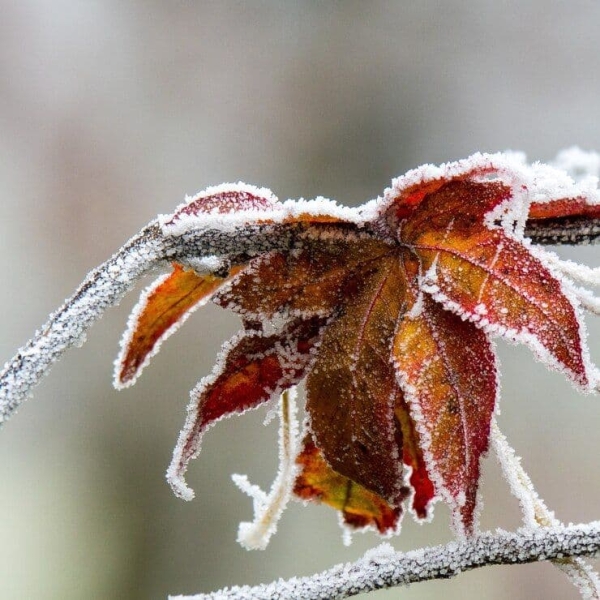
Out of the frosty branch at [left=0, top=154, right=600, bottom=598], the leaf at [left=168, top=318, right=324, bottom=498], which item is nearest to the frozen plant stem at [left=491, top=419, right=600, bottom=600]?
the frosty branch at [left=0, top=154, right=600, bottom=598]

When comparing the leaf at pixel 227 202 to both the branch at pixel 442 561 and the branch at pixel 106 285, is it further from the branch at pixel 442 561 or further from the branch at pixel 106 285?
the branch at pixel 442 561

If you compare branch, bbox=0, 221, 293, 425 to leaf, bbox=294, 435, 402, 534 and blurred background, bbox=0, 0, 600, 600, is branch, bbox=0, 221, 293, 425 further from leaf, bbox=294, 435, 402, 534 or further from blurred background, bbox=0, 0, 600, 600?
blurred background, bbox=0, 0, 600, 600

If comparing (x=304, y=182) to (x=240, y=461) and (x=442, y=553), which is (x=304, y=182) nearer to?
(x=240, y=461)

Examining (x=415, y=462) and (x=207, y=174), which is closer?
(x=415, y=462)

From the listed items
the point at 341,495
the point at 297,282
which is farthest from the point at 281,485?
the point at 297,282

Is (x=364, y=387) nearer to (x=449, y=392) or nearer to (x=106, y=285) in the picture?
(x=449, y=392)

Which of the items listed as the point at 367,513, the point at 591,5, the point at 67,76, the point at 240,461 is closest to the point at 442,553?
the point at 367,513
